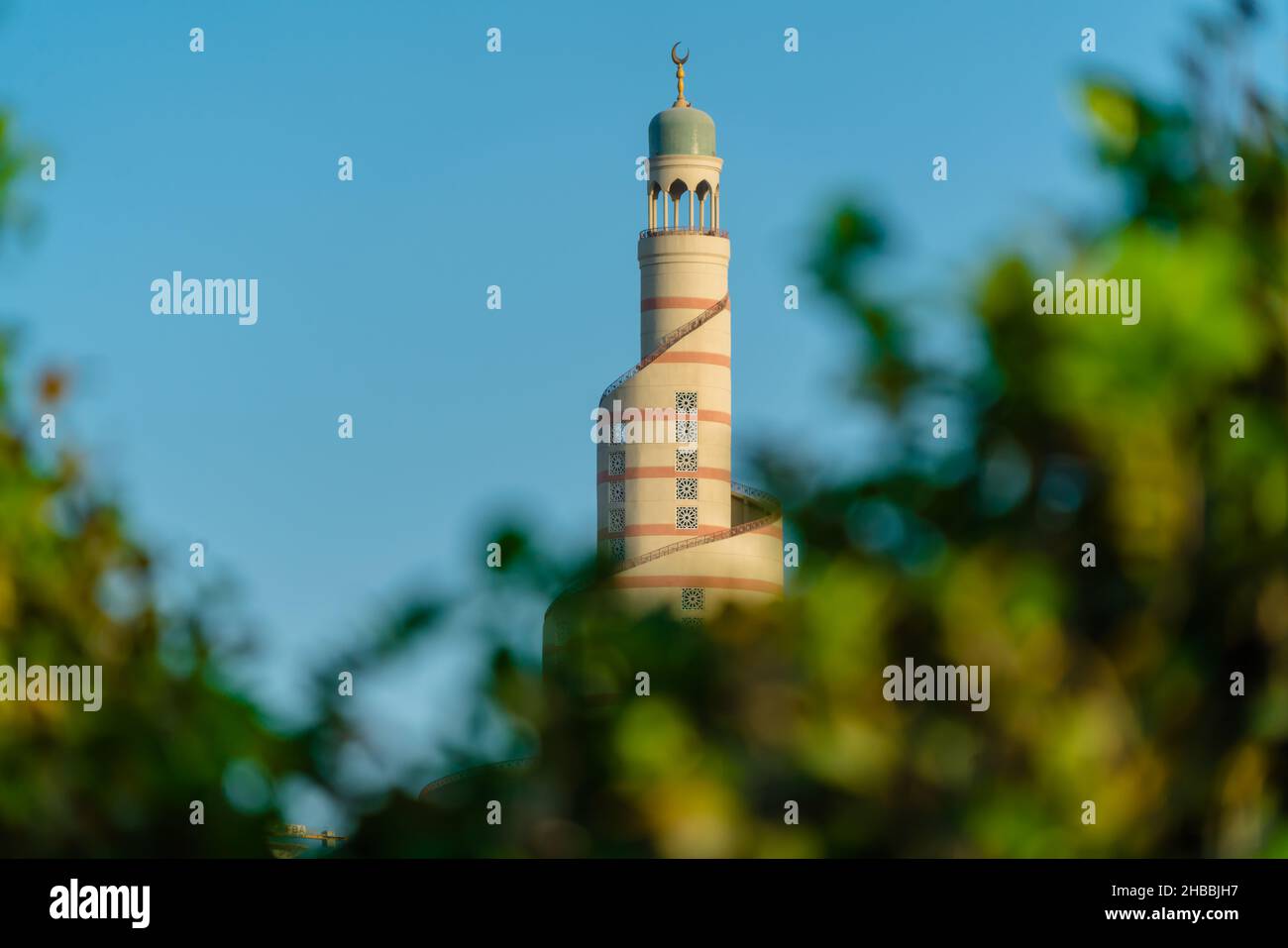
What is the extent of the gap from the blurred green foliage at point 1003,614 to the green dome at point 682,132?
3209 cm

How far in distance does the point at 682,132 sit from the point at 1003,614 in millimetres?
32493

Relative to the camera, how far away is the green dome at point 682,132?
35.2 m

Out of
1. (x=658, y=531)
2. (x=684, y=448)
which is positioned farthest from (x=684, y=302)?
(x=658, y=531)

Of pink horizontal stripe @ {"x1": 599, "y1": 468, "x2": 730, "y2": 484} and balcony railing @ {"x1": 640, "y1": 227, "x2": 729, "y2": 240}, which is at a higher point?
balcony railing @ {"x1": 640, "y1": 227, "x2": 729, "y2": 240}

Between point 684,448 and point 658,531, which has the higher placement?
point 684,448

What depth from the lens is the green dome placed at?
35188mm

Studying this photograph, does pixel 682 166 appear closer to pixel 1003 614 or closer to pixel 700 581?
pixel 700 581

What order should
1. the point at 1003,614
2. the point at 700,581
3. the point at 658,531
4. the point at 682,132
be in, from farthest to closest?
the point at 682,132, the point at 658,531, the point at 700,581, the point at 1003,614

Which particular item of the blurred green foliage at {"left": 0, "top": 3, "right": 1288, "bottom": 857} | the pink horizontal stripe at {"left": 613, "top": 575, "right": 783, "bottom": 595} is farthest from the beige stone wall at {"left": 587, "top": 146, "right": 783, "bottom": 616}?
the blurred green foliage at {"left": 0, "top": 3, "right": 1288, "bottom": 857}

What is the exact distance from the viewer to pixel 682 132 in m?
35.2

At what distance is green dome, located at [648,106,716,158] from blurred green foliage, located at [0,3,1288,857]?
32086 mm

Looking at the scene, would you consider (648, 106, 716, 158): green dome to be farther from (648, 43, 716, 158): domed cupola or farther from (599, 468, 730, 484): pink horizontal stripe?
(599, 468, 730, 484): pink horizontal stripe

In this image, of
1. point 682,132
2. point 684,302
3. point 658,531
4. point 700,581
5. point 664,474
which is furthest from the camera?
point 684,302
